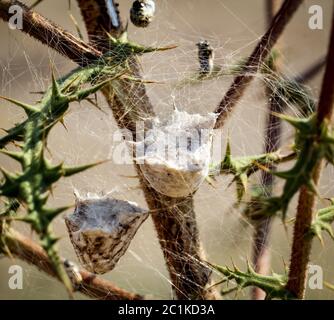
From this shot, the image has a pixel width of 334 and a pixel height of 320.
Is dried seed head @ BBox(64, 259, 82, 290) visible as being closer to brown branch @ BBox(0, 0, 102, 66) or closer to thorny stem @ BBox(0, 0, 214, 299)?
thorny stem @ BBox(0, 0, 214, 299)

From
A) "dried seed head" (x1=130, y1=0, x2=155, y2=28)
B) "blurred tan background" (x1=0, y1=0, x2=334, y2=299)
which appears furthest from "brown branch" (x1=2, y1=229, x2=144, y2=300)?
"dried seed head" (x1=130, y1=0, x2=155, y2=28)

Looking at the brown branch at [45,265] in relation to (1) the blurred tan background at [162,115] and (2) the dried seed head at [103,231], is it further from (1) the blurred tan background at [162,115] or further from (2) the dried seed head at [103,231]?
(1) the blurred tan background at [162,115]

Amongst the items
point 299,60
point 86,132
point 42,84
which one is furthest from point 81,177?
point 299,60

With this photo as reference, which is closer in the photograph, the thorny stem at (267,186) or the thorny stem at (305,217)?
the thorny stem at (305,217)

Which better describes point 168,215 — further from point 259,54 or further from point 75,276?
point 259,54

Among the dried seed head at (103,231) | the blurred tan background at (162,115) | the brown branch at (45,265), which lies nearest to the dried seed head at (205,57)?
the blurred tan background at (162,115)

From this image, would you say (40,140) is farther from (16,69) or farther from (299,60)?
(299,60)

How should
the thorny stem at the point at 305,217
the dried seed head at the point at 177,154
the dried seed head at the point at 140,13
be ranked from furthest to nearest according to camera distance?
the dried seed head at the point at 140,13
the dried seed head at the point at 177,154
the thorny stem at the point at 305,217
